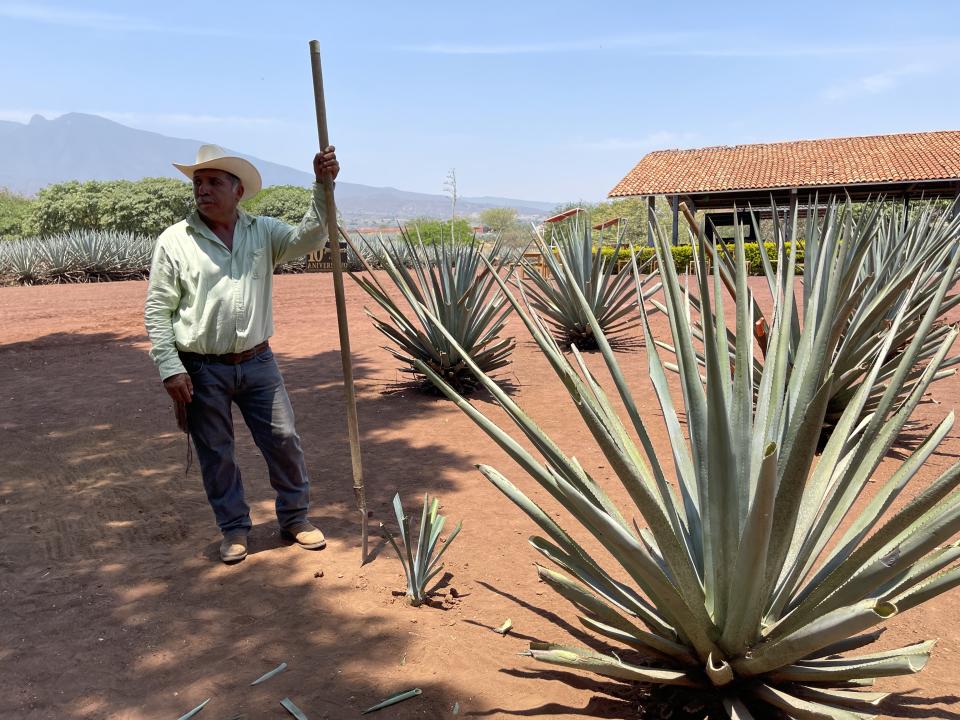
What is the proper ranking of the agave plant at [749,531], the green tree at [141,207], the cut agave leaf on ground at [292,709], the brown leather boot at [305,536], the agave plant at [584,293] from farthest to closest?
the green tree at [141,207]
the agave plant at [584,293]
the brown leather boot at [305,536]
the cut agave leaf on ground at [292,709]
the agave plant at [749,531]

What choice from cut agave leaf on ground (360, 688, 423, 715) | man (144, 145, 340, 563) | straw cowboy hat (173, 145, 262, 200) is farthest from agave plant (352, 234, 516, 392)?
cut agave leaf on ground (360, 688, 423, 715)

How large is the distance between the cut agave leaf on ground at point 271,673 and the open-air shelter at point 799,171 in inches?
787

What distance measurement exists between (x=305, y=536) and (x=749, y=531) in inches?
86.9

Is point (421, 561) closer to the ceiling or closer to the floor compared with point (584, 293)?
closer to the floor

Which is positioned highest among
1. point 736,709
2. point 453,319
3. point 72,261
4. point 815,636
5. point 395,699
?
point 72,261

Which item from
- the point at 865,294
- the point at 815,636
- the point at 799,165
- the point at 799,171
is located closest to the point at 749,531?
the point at 815,636

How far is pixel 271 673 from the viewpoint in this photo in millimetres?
2473

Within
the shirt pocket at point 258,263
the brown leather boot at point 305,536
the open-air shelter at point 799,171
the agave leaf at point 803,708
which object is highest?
the open-air shelter at point 799,171

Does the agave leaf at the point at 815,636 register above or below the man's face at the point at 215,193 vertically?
below

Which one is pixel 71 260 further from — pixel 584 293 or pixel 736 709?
pixel 736 709

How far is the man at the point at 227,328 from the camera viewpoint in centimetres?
323

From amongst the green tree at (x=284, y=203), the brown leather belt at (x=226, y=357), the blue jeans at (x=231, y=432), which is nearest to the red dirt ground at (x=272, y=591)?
the blue jeans at (x=231, y=432)

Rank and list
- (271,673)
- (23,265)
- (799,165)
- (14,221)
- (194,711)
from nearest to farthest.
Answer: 1. (194,711)
2. (271,673)
3. (23,265)
4. (799,165)
5. (14,221)

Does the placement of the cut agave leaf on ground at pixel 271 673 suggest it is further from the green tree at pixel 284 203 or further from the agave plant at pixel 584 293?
the green tree at pixel 284 203
